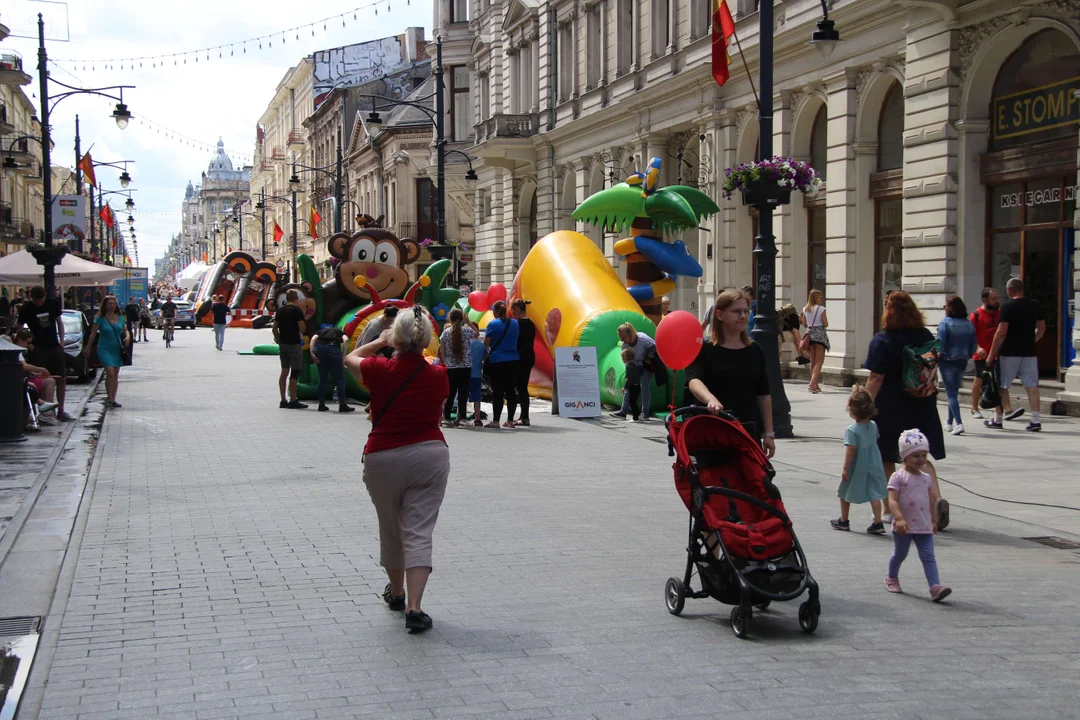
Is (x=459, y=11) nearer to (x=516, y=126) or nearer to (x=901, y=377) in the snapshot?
(x=516, y=126)

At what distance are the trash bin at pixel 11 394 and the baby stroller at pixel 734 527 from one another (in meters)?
9.58

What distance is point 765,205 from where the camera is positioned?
14430 millimetres

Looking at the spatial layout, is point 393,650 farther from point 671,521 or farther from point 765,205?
point 765,205

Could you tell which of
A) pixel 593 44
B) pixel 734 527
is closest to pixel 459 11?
pixel 593 44

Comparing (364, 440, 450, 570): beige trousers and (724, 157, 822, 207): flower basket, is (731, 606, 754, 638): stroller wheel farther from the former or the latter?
(724, 157, 822, 207): flower basket

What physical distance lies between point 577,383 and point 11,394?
7275 mm

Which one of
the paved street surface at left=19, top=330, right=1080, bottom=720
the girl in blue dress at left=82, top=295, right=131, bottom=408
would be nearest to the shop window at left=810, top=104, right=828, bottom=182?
the paved street surface at left=19, top=330, right=1080, bottom=720

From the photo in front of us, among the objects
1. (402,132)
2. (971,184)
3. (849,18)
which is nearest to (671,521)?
(971,184)

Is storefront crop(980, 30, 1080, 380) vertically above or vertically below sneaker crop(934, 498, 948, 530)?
above

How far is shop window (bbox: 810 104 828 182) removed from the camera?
22931mm

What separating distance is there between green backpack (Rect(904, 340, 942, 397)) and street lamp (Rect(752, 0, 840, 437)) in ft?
17.5

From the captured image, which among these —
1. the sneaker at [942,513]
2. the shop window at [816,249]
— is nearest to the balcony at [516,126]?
the shop window at [816,249]

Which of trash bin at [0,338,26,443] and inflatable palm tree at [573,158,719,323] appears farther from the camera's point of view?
inflatable palm tree at [573,158,719,323]

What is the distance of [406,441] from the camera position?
6137 mm
